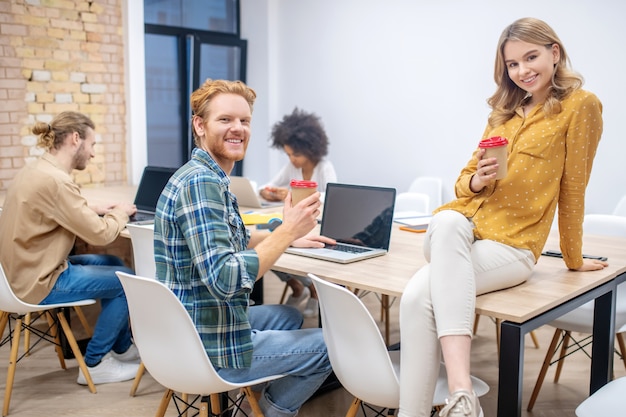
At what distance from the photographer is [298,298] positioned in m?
4.39

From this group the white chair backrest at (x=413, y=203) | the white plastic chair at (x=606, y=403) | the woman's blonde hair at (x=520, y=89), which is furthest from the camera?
the white chair backrest at (x=413, y=203)

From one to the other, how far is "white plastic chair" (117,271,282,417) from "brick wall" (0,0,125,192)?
334 cm

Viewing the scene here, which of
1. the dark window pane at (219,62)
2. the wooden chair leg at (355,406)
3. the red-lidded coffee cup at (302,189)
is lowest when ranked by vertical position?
the wooden chair leg at (355,406)

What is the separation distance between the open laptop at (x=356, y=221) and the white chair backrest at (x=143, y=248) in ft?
1.74

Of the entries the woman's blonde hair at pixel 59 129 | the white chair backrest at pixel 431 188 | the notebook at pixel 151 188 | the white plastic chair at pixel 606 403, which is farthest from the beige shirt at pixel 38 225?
the white chair backrest at pixel 431 188

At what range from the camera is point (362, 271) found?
2.35 m

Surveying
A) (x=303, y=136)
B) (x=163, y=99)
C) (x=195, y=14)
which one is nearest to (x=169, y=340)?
(x=303, y=136)

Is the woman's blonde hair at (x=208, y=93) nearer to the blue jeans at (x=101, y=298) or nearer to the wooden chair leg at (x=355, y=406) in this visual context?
the wooden chair leg at (x=355, y=406)

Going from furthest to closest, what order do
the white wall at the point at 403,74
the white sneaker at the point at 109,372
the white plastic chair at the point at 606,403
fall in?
1. the white wall at the point at 403,74
2. the white sneaker at the point at 109,372
3. the white plastic chair at the point at 606,403

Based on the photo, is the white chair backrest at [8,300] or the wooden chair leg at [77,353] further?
the wooden chair leg at [77,353]

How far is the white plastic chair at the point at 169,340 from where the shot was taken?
1.90 meters

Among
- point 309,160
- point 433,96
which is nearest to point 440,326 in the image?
point 309,160

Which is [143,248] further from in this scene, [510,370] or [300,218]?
[510,370]

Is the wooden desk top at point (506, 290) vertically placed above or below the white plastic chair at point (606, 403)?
above
